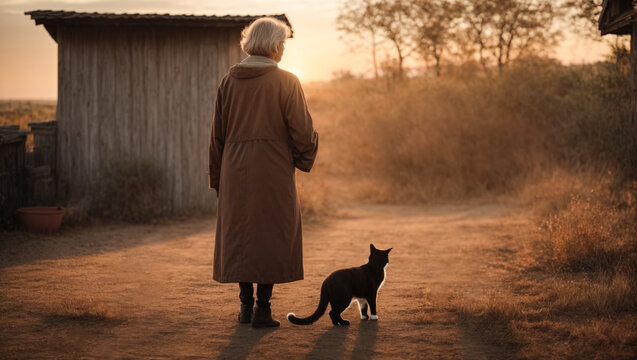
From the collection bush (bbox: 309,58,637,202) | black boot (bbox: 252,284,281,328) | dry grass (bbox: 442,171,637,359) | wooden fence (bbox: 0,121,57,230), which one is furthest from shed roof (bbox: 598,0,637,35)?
wooden fence (bbox: 0,121,57,230)

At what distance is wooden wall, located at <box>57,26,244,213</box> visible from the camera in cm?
1079

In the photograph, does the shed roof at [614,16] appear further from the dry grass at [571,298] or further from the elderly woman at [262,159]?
the elderly woman at [262,159]

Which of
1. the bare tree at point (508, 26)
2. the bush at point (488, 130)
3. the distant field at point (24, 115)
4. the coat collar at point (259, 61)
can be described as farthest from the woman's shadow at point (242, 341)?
the bare tree at point (508, 26)

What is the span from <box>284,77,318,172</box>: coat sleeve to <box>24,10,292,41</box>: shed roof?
19.5ft

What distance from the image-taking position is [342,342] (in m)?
4.50

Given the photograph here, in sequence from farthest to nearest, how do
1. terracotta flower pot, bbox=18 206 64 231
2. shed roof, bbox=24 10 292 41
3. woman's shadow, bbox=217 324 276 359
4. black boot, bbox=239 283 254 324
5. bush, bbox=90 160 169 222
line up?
bush, bbox=90 160 169 222, shed roof, bbox=24 10 292 41, terracotta flower pot, bbox=18 206 64 231, black boot, bbox=239 283 254 324, woman's shadow, bbox=217 324 276 359

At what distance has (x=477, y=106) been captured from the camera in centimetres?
1559

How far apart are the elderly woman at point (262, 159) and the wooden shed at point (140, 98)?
649cm

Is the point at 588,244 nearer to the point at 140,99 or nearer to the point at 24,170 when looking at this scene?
the point at 140,99

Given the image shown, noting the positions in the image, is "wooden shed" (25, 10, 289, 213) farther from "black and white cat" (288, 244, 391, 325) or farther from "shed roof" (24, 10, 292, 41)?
"black and white cat" (288, 244, 391, 325)

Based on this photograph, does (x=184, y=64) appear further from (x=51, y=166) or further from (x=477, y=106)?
(x=477, y=106)

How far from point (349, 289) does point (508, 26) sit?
18.6 meters

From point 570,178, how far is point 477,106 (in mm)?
4593

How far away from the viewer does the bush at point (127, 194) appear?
10.3 meters
